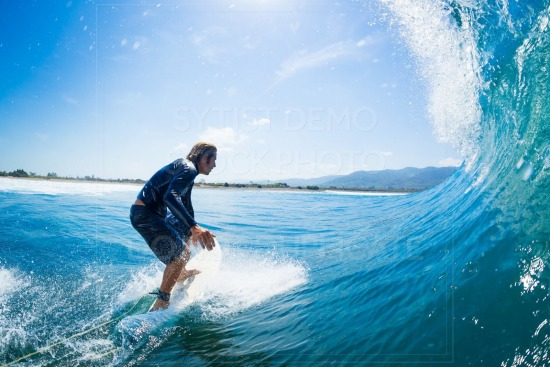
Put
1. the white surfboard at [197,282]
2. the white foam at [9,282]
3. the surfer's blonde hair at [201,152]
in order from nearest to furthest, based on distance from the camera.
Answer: the surfer's blonde hair at [201,152], the white surfboard at [197,282], the white foam at [9,282]

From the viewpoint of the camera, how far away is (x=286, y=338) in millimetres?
2916

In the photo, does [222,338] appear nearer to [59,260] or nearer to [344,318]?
[344,318]

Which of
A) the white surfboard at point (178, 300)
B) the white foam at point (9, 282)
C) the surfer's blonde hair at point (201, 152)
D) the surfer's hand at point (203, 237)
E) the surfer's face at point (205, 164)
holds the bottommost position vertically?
the white foam at point (9, 282)

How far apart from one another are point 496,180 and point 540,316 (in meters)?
3.13

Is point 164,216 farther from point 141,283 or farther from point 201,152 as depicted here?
Answer: point 141,283

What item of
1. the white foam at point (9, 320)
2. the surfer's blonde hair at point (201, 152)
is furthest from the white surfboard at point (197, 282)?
the white foam at point (9, 320)

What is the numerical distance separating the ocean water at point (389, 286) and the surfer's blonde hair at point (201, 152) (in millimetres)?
2009

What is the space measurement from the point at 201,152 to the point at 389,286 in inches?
120

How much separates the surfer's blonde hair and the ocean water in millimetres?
2009

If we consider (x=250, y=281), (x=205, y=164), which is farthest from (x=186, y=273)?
(x=205, y=164)

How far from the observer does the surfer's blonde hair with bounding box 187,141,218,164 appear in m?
3.82

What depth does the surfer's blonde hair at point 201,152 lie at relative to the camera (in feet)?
12.5

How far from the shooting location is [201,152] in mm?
3824

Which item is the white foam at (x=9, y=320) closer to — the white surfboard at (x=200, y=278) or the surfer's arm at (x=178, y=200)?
the white surfboard at (x=200, y=278)
